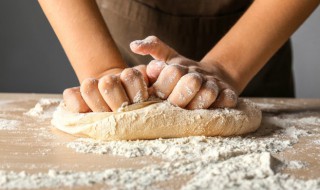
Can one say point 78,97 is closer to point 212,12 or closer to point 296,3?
point 296,3

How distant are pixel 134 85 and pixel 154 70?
6 centimetres

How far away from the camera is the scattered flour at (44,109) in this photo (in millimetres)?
1031

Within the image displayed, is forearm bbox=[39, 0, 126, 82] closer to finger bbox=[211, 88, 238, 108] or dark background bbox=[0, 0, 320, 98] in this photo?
finger bbox=[211, 88, 238, 108]

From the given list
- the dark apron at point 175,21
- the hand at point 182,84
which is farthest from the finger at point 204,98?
the dark apron at point 175,21

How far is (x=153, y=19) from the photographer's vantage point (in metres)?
1.30

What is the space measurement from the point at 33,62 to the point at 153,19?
122cm

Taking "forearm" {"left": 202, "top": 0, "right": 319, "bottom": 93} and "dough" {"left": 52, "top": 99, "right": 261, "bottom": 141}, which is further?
"forearm" {"left": 202, "top": 0, "right": 319, "bottom": 93}

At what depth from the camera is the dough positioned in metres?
0.79

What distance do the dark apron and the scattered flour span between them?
0.87 feet

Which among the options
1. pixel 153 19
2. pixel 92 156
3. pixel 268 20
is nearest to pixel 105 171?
pixel 92 156

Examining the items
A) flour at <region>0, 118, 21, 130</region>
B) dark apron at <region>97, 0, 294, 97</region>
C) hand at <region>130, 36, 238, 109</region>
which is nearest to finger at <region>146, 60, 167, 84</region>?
hand at <region>130, 36, 238, 109</region>

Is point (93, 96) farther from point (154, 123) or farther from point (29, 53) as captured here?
point (29, 53)

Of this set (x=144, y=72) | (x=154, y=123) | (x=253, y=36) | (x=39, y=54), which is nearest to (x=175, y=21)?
(x=253, y=36)

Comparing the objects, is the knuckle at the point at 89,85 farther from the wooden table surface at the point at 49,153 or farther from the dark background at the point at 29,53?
the dark background at the point at 29,53
